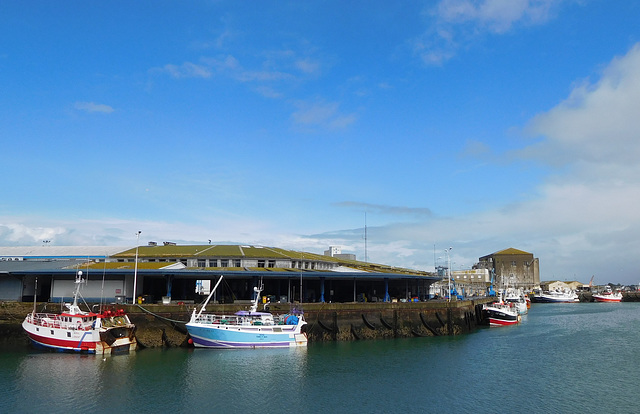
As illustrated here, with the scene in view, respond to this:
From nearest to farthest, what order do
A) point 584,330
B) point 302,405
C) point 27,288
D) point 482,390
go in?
point 302,405 < point 482,390 < point 27,288 < point 584,330

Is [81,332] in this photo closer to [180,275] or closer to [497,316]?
[180,275]

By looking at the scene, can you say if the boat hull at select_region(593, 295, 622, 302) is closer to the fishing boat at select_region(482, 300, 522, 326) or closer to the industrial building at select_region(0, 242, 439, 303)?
the industrial building at select_region(0, 242, 439, 303)

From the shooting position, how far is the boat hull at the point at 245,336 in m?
51.6

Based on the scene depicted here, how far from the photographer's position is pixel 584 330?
78188mm

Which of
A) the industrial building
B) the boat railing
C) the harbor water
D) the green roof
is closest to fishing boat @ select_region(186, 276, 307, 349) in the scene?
the harbor water

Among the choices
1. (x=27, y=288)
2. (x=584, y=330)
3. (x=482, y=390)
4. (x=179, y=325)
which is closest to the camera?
(x=482, y=390)

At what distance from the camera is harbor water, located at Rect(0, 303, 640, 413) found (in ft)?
109

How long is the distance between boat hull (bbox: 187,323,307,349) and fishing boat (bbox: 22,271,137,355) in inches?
274

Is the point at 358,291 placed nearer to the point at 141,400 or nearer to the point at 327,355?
the point at 327,355

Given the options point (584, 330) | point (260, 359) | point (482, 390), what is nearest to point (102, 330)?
point (260, 359)

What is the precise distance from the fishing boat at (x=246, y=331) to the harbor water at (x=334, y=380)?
1.51 meters

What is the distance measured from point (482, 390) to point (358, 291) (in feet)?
171

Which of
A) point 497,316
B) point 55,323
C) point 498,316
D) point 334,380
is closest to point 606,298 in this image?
point 498,316

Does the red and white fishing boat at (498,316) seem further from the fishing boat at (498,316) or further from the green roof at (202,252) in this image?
the green roof at (202,252)
